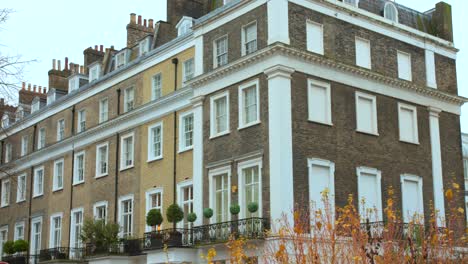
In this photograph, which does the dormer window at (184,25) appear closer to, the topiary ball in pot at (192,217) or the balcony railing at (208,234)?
the topiary ball in pot at (192,217)

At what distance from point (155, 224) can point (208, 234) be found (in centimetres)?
349

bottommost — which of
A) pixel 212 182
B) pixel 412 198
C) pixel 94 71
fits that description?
pixel 412 198

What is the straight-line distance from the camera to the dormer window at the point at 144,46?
131 feet

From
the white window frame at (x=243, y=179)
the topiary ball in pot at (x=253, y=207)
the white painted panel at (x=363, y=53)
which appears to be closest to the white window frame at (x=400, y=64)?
the white painted panel at (x=363, y=53)

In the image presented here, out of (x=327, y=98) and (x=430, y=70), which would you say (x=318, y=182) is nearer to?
(x=327, y=98)

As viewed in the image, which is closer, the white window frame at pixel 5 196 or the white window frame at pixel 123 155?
the white window frame at pixel 123 155

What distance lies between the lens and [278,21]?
30.0m

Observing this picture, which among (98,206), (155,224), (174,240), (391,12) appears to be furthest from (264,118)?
(98,206)

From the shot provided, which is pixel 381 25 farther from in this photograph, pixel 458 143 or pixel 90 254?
pixel 90 254

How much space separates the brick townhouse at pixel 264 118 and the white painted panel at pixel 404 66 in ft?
0.20

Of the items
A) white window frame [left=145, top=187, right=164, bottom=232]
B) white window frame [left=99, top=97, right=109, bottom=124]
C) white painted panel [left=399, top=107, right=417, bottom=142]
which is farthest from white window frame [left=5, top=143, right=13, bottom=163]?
white painted panel [left=399, top=107, right=417, bottom=142]

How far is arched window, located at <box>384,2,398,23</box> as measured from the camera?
35.2 m

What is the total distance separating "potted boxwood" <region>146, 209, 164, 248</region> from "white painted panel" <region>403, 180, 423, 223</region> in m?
10.5

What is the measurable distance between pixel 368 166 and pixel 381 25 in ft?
21.8
